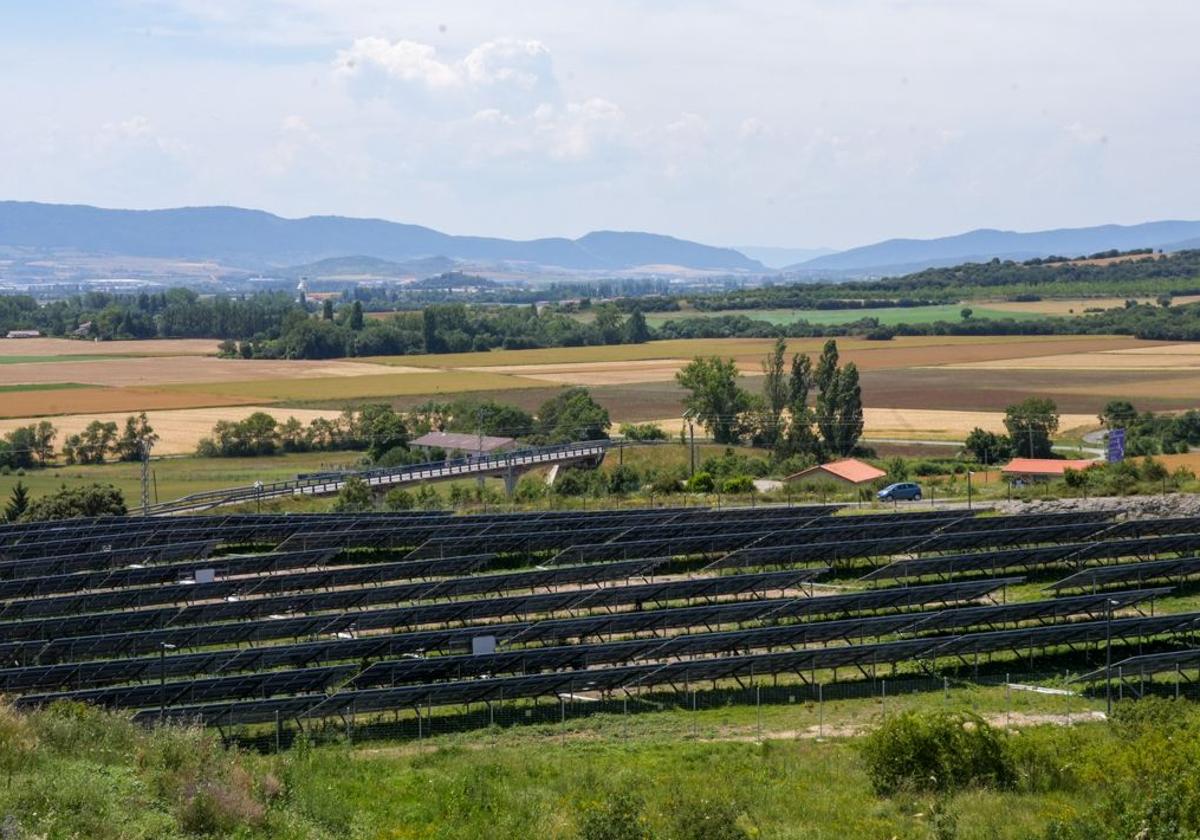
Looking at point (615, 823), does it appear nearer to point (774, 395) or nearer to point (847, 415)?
point (847, 415)

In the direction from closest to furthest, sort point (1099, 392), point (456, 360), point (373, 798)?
point (373, 798), point (1099, 392), point (456, 360)

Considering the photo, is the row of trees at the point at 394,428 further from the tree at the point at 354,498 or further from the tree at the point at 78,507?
the tree at the point at 78,507

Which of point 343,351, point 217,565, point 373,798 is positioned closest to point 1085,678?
point 373,798

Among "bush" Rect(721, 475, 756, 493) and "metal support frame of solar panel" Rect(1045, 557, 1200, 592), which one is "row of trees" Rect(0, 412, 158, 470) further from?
"metal support frame of solar panel" Rect(1045, 557, 1200, 592)

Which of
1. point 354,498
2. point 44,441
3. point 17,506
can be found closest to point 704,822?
point 354,498

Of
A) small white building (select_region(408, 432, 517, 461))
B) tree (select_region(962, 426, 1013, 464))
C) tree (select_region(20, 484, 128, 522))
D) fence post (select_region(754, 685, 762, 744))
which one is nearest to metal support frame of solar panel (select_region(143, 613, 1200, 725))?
fence post (select_region(754, 685, 762, 744))

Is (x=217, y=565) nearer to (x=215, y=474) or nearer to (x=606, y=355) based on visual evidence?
(x=215, y=474)
